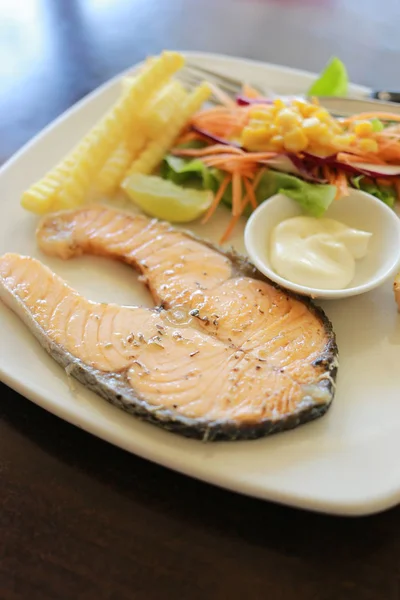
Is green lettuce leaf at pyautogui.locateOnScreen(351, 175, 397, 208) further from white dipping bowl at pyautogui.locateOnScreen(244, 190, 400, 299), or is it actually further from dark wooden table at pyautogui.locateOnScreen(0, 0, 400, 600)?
dark wooden table at pyautogui.locateOnScreen(0, 0, 400, 600)

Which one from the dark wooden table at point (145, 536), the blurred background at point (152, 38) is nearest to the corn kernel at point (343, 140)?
the blurred background at point (152, 38)

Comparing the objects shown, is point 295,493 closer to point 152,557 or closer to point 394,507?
point 394,507

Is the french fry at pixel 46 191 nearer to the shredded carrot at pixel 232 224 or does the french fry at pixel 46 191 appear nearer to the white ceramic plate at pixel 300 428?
the white ceramic plate at pixel 300 428

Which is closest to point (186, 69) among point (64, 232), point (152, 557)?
point (64, 232)

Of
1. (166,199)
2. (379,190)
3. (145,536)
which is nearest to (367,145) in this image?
(379,190)

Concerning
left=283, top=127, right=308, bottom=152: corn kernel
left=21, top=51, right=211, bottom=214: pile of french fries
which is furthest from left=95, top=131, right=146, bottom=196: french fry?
left=283, top=127, right=308, bottom=152: corn kernel

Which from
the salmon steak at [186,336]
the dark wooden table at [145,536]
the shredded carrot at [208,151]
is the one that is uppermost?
the shredded carrot at [208,151]
